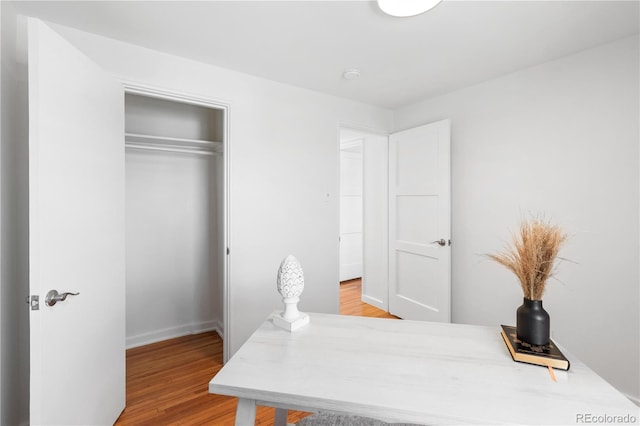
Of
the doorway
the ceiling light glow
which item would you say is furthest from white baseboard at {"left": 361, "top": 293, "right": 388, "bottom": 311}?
the ceiling light glow

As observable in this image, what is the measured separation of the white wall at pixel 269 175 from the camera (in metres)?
2.28

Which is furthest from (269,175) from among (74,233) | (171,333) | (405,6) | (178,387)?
(171,333)

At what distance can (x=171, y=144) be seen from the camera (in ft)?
9.27

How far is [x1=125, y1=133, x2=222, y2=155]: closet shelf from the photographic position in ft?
8.46

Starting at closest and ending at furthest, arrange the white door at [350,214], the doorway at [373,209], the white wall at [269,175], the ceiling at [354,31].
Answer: the ceiling at [354,31] → the white wall at [269,175] → the doorway at [373,209] → the white door at [350,214]

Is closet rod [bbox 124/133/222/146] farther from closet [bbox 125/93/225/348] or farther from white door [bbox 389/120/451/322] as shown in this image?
white door [bbox 389/120/451/322]

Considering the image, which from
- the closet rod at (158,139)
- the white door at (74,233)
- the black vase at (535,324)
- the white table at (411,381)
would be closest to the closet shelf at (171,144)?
the closet rod at (158,139)

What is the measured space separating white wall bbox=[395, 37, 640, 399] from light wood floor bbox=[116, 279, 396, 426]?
195 cm

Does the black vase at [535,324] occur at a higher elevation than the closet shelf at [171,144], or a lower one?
lower

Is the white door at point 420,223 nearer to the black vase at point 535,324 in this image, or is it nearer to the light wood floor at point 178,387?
the light wood floor at point 178,387

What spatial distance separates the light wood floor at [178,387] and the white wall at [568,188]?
195 cm

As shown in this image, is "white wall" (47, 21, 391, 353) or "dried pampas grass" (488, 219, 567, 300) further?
"white wall" (47, 21, 391, 353)

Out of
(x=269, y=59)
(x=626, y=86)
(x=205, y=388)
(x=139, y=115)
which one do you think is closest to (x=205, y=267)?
(x=205, y=388)

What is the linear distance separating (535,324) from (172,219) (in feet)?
9.71
